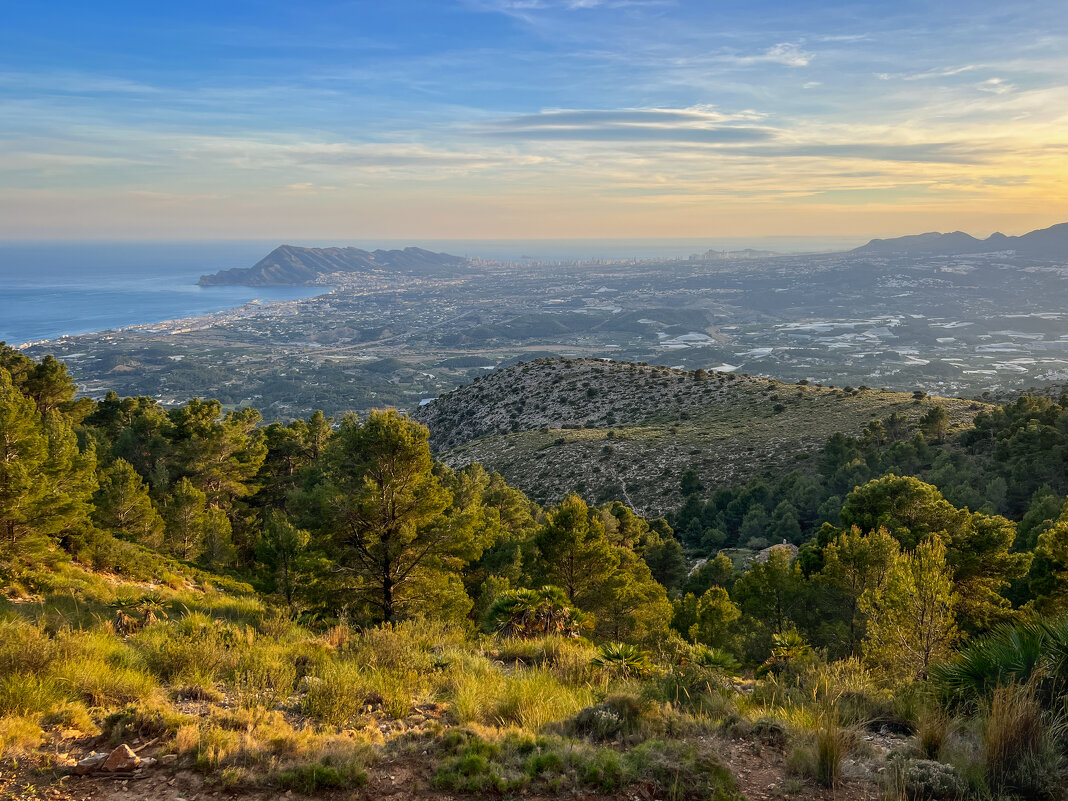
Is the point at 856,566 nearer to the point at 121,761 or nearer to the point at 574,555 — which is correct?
the point at 574,555

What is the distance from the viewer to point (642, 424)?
235 feet

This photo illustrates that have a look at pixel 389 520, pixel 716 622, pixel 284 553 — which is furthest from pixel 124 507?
pixel 716 622

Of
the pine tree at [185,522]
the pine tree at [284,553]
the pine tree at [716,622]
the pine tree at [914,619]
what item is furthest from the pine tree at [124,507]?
the pine tree at [914,619]

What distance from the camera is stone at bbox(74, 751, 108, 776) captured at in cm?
554

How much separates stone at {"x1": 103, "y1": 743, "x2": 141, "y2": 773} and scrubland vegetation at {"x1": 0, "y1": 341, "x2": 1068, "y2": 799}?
0.28 meters

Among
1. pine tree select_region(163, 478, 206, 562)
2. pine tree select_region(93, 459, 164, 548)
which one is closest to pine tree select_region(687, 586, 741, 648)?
pine tree select_region(163, 478, 206, 562)

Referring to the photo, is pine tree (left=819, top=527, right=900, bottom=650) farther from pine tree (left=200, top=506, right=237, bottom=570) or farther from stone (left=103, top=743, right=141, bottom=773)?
pine tree (left=200, top=506, right=237, bottom=570)

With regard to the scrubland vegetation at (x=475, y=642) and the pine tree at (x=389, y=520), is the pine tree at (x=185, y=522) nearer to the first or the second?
the scrubland vegetation at (x=475, y=642)

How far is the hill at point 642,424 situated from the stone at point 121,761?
153 feet

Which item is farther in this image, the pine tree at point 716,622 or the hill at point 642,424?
the hill at point 642,424

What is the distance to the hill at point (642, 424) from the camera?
52344 mm

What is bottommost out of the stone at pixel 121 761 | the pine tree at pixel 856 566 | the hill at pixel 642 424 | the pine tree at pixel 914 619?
the hill at pixel 642 424

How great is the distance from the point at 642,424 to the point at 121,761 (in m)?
68.5

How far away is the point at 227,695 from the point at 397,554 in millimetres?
6643
